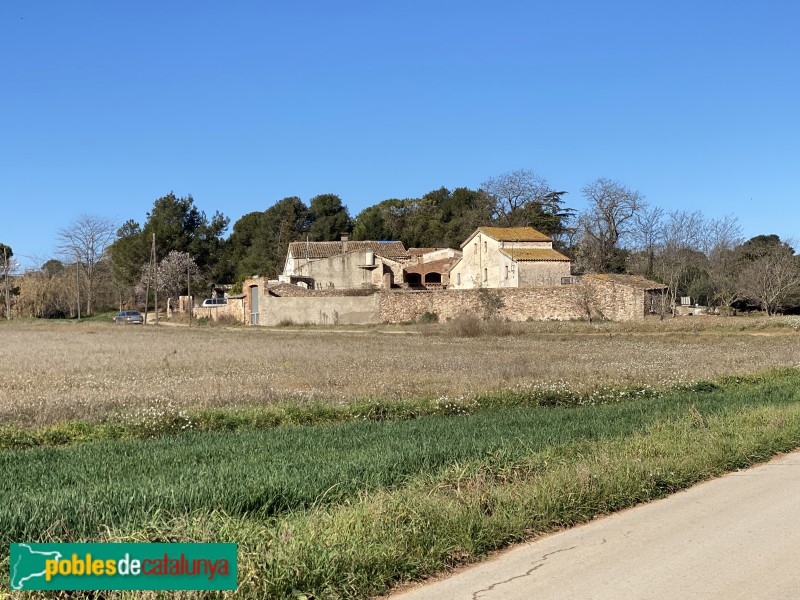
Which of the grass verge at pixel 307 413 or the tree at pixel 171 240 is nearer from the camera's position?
the grass verge at pixel 307 413

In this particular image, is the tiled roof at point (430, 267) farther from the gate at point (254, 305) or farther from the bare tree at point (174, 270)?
the bare tree at point (174, 270)

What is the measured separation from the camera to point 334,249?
8300cm

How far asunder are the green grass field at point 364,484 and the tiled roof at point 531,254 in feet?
165

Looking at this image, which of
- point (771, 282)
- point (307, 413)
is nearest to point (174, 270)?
point (771, 282)

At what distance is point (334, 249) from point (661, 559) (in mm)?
77960

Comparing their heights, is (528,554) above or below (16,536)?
below

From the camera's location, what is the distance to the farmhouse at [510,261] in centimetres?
6264

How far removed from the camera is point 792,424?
472 inches

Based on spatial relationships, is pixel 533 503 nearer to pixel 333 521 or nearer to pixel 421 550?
pixel 421 550

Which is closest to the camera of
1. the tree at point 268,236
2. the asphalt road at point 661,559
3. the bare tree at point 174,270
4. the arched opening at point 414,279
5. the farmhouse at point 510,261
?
the asphalt road at point 661,559

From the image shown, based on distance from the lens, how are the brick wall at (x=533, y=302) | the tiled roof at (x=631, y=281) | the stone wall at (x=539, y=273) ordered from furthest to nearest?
the stone wall at (x=539, y=273)
the brick wall at (x=533, y=302)
the tiled roof at (x=631, y=281)

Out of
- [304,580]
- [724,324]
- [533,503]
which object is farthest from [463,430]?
[724,324]

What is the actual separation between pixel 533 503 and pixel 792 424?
6.89 meters

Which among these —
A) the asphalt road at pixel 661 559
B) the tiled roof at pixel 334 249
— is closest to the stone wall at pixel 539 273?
the tiled roof at pixel 334 249
